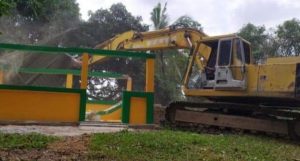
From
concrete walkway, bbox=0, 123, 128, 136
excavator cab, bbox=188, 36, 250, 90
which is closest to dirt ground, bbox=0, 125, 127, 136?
concrete walkway, bbox=0, 123, 128, 136

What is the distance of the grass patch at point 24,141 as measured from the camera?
8.23 meters

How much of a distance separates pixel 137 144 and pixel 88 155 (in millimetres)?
1327

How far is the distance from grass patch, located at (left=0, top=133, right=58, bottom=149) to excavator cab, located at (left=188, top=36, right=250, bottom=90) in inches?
232

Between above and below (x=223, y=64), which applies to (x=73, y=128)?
below

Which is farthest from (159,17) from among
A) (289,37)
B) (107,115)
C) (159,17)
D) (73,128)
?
(73,128)

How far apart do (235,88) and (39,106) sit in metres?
5.47

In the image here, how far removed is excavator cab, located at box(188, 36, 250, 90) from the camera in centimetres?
1344

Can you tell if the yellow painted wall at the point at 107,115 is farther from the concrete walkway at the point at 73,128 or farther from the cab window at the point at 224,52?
the cab window at the point at 224,52

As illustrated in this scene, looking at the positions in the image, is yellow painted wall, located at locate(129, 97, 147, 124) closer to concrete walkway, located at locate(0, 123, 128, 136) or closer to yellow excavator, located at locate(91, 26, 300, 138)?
concrete walkway, located at locate(0, 123, 128, 136)

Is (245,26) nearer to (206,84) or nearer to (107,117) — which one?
(107,117)

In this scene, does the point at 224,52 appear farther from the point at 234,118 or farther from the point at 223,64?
the point at 234,118

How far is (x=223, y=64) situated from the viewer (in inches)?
540

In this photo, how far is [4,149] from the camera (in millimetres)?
7949

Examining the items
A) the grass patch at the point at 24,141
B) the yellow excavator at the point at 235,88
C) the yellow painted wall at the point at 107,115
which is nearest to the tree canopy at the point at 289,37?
the yellow painted wall at the point at 107,115
